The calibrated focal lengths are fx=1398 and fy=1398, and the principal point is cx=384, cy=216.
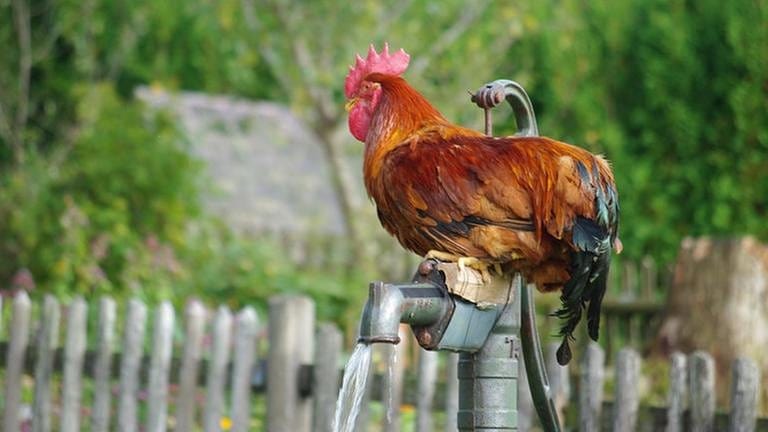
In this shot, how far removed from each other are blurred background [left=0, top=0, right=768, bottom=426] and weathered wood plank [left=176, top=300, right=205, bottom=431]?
2631 mm

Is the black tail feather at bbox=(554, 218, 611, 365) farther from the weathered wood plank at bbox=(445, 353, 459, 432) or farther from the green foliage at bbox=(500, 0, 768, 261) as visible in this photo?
the green foliage at bbox=(500, 0, 768, 261)

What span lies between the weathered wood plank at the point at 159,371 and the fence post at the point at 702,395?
76.5 inches

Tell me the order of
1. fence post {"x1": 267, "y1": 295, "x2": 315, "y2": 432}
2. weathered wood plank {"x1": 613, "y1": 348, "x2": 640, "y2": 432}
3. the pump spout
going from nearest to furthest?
the pump spout, weathered wood plank {"x1": 613, "y1": 348, "x2": 640, "y2": 432}, fence post {"x1": 267, "y1": 295, "x2": 315, "y2": 432}

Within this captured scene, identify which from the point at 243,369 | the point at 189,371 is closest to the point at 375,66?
the point at 243,369

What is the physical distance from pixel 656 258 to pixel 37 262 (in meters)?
4.47

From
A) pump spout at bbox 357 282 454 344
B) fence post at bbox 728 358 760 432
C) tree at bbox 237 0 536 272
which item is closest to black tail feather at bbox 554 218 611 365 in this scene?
pump spout at bbox 357 282 454 344

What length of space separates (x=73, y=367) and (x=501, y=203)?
9.86ft

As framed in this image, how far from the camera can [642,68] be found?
10.5m

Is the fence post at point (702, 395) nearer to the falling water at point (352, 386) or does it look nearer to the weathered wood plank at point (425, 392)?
the weathered wood plank at point (425, 392)

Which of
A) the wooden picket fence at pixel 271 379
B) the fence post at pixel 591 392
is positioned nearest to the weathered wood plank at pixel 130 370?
the wooden picket fence at pixel 271 379

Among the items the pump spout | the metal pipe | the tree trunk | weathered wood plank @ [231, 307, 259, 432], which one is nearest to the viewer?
the pump spout

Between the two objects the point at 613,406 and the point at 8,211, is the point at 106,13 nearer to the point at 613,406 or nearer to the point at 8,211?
the point at 8,211

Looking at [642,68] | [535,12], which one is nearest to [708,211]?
[642,68]

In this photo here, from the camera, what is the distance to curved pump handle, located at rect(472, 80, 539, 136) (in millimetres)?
2795
